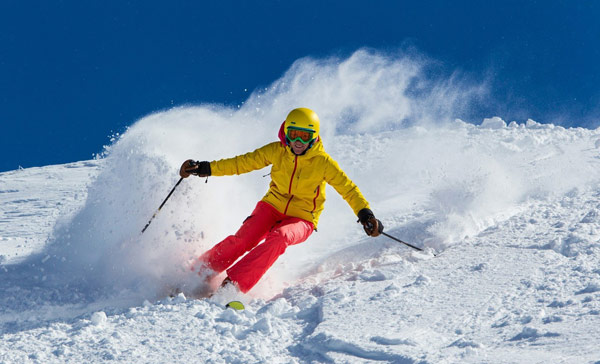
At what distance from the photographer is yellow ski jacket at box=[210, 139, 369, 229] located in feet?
17.5

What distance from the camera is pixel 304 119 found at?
205 inches

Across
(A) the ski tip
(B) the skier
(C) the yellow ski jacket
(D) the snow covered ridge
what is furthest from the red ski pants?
(A) the ski tip

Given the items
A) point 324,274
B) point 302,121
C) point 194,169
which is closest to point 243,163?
point 194,169

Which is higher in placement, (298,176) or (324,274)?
(298,176)

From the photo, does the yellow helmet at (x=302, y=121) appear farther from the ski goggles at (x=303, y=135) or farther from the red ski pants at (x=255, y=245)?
the red ski pants at (x=255, y=245)

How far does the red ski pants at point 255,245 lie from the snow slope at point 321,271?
237mm

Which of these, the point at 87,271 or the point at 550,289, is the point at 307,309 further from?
the point at 87,271

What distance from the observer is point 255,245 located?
5.34 m

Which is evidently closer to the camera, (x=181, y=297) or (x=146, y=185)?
(x=181, y=297)

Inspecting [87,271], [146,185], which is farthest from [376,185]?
[87,271]

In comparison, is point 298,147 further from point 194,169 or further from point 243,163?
point 194,169

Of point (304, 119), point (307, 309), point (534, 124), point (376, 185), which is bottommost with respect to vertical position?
point (307, 309)

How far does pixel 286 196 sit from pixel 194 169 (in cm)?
84

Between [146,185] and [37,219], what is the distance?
4.54 m
